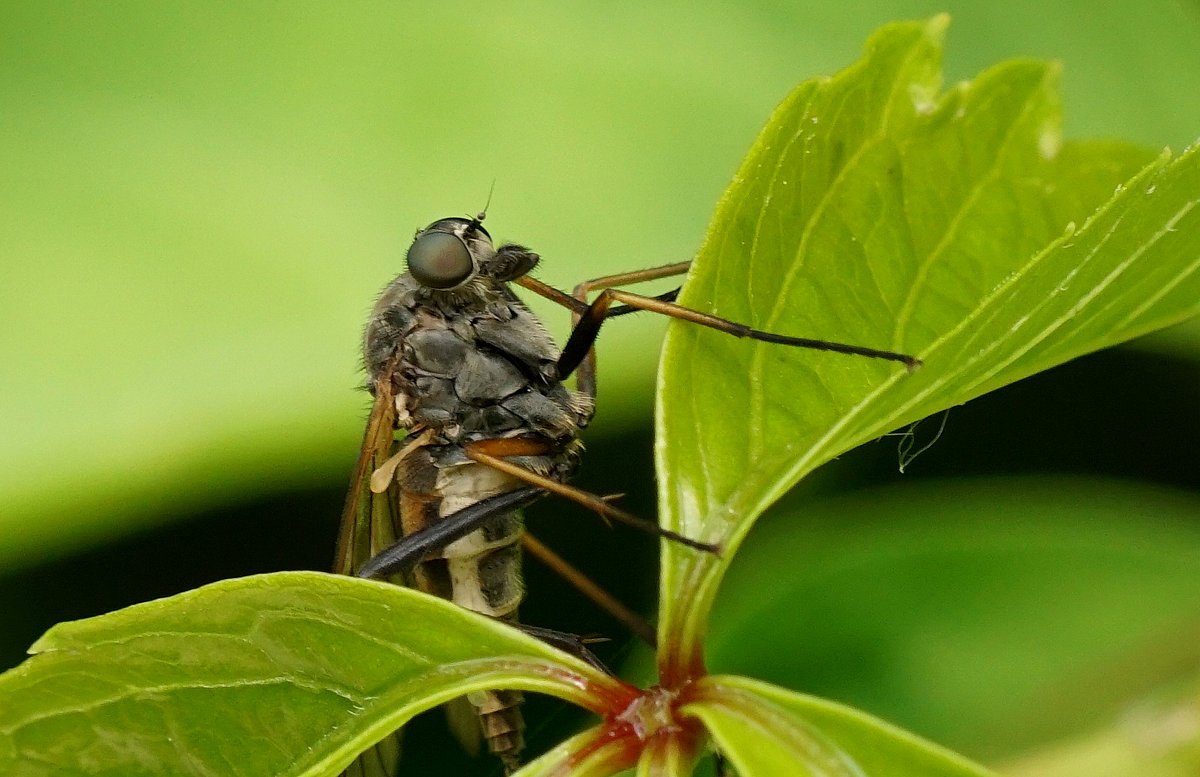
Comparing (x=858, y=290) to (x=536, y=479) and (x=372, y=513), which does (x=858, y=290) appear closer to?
(x=536, y=479)

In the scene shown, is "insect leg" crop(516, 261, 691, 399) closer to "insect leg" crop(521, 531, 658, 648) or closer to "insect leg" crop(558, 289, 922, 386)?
"insect leg" crop(558, 289, 922, 386)

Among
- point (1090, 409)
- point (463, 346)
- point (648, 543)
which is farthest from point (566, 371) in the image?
point (1090, 409)

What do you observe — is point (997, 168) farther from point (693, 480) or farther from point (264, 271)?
point (264, 271)

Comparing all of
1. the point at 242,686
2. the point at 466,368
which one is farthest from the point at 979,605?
the point at 242,686

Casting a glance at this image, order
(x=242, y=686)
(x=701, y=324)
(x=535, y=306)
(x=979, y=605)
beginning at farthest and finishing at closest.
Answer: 1. (x=535, y=306)
2. (x=979, y=605)
3. (x=701, y=324)
4. (x=242, y=686)

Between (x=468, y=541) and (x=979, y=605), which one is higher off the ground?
(x=468, y=541)

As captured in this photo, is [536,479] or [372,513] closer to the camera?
[536,479]

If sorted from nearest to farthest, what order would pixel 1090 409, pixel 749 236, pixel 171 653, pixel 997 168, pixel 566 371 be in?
pixel 171 653 → pixel 749 236 → pixel 997 168 → pixel 566 371 → pixel 1090 409
